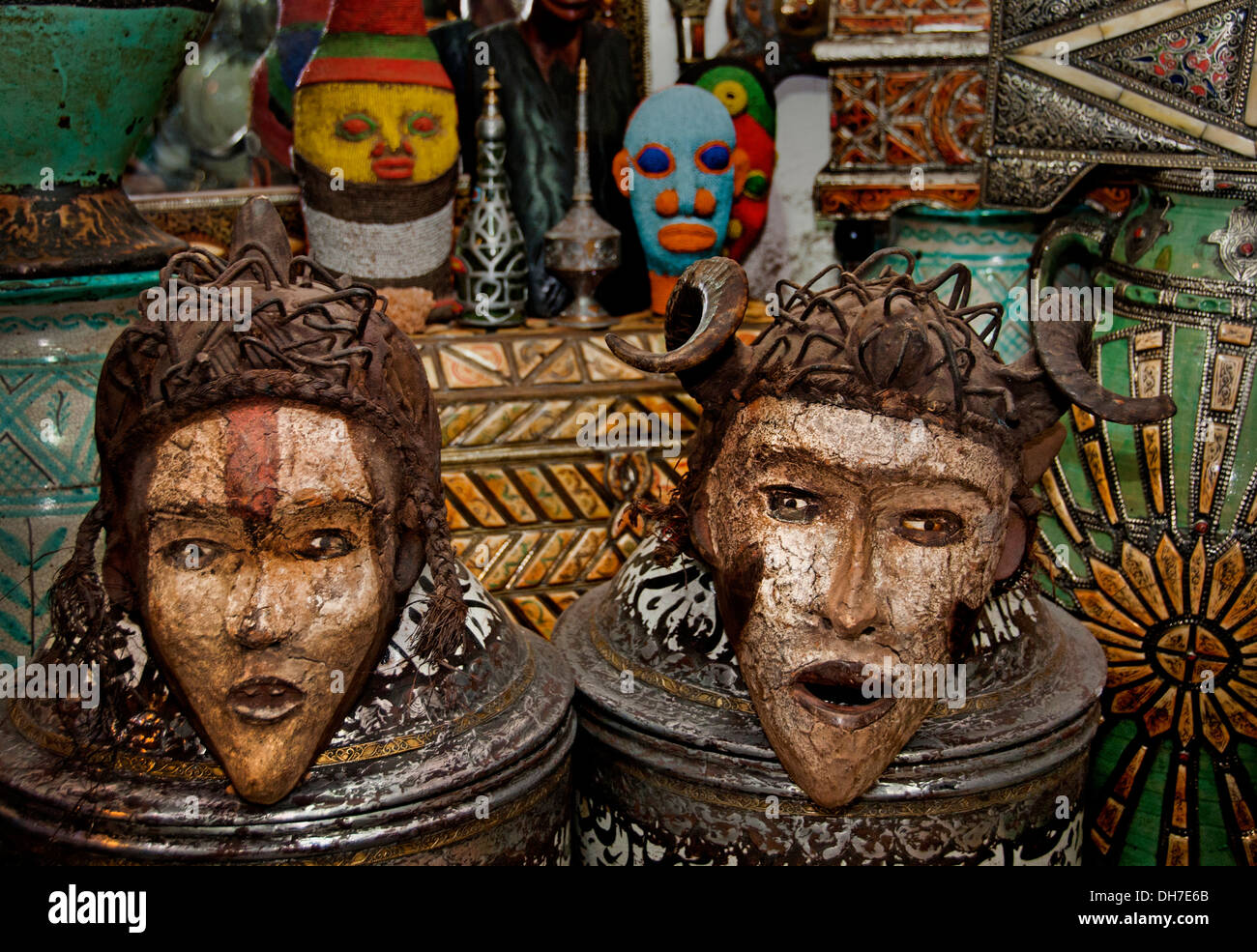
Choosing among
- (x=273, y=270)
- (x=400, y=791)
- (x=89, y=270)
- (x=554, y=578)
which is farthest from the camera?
(x=554, y=578)

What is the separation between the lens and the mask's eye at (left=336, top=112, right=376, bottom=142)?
331 centimetres

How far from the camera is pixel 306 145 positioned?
3361mm

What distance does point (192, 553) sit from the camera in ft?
5.66

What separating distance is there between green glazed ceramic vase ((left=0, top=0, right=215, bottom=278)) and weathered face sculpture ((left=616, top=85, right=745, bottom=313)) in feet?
3.90

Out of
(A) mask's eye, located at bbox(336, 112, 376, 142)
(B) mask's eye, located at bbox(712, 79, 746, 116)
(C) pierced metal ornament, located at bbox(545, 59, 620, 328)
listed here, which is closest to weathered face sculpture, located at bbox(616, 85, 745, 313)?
(C) pierced metal ornament, located at bbox(545, 59, 620, 328)

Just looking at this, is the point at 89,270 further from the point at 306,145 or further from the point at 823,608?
the point at 823,608

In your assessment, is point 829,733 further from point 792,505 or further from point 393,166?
point 393,166

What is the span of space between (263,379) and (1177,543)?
1883 millimetres

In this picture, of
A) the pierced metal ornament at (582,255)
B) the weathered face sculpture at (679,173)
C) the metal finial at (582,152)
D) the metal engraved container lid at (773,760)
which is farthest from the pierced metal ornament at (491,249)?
the metal engraved container lid at (773,760)

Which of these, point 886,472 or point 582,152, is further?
point 582,152

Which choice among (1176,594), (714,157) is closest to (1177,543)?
(1176,594)
